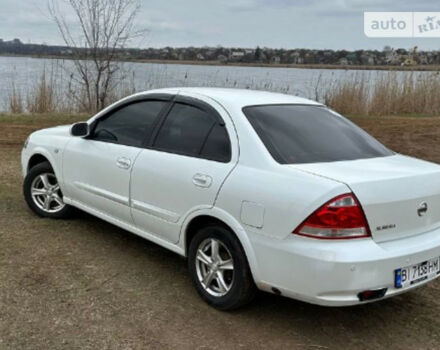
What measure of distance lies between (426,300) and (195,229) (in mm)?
1825

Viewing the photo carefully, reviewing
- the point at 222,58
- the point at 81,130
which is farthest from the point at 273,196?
the point at 222,58

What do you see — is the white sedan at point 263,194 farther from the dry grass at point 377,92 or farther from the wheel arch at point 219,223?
the dry grass at point 377,92

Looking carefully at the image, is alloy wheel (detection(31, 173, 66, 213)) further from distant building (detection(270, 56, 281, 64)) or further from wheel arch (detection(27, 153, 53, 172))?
distant building (detection(270, 56, 281, 64))

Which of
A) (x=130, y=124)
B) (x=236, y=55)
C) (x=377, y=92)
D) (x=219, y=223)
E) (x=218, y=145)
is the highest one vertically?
(x=236, y=55)

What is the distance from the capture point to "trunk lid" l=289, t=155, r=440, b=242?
333cm

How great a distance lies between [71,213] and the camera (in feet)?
19.1

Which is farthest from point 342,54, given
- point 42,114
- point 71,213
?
point 71,213

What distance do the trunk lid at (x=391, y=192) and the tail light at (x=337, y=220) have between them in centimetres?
6

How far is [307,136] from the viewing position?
13.2 ft

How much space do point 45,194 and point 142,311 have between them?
96.8 inches

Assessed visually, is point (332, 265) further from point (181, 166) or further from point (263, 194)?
point (181, 166)

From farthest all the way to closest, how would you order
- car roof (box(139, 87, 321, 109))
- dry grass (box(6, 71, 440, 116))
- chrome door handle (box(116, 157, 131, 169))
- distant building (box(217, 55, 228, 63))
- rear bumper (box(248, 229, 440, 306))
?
distant building (box(217, 55, 228, 63)), dry grass (box(6, 71, 440, 116)), chrome door handle (box(116, 157, 131, 169)), car roof (box(139, 87, 321, 109)), rear bumper (box(248, 229, 440, 306))

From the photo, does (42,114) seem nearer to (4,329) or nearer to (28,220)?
(28,220)

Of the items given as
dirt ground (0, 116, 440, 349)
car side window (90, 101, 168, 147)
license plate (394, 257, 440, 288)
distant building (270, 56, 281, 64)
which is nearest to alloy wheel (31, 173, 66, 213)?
dirt ground (0, 116, 440, 349)
